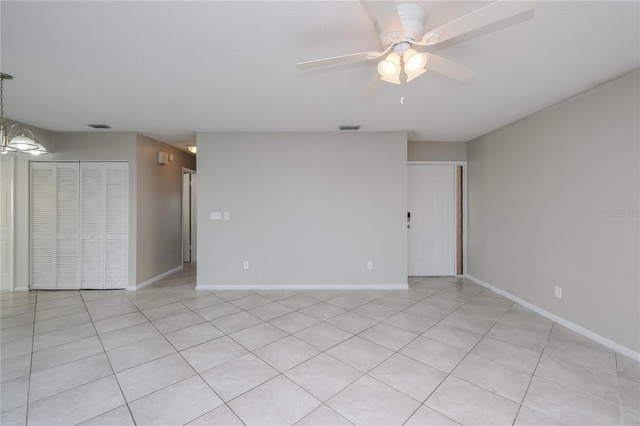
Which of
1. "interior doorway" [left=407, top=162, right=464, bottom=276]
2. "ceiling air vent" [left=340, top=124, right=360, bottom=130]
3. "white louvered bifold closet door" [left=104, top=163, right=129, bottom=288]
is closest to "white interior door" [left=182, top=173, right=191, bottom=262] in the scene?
"white louvered bifold closet door" [left=104, top=163, right=129, bottom=288]

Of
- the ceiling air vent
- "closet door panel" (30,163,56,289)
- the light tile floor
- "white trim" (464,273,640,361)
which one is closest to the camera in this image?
the light tile floor

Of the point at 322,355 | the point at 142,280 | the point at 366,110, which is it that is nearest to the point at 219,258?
the point at 142,280

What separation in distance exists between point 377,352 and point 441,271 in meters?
3.04

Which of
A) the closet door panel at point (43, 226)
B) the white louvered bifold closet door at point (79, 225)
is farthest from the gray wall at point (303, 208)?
the closet door panel at point (43, 226)

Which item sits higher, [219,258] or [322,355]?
[219,258]

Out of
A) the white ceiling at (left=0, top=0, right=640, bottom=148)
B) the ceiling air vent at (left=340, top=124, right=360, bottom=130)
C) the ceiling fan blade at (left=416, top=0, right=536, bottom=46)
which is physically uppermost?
the ceiling air vent at (left=340, top=124, right=360, bottom=130)

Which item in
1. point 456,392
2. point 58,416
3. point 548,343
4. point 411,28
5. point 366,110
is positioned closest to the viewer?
point 411,28

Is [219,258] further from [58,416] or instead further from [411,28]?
[411,28]

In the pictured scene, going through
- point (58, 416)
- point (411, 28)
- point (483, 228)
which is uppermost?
point (411, 28)

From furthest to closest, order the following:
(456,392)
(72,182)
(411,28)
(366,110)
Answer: (72,182)
(366,110)
(456,392)
(411,28)

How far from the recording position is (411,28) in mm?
1469

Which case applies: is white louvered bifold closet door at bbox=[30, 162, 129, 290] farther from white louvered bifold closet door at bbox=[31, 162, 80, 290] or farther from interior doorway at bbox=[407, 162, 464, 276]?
interior doorway at bbox=[407, 162, 464, 276]

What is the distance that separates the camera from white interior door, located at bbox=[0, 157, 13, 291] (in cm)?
387

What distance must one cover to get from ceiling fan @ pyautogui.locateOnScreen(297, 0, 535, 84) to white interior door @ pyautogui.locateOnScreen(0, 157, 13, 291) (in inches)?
202
